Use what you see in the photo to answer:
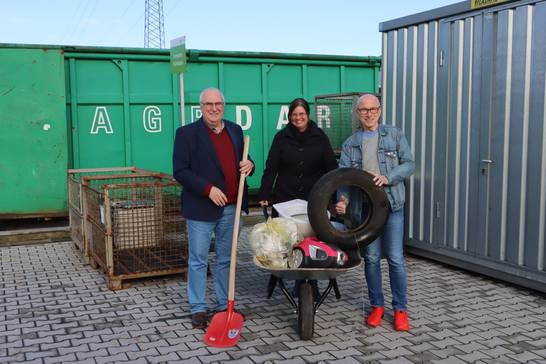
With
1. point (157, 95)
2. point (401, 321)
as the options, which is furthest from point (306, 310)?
point (157, 95)

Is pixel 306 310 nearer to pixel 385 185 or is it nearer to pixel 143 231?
pixel 385 185

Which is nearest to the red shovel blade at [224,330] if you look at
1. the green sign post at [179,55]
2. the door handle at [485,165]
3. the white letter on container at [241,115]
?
the door handle at [485,165]

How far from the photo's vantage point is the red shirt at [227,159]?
4.73m

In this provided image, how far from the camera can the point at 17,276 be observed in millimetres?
6594

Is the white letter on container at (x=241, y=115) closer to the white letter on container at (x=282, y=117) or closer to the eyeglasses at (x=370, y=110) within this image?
the white letter on container at (x=282, y=117)

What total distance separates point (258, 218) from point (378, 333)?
4889 mm

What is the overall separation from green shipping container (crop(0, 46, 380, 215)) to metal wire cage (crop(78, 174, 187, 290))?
1.89 metres

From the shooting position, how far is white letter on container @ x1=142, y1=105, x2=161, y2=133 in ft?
29.8

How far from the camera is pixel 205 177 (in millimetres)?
4684

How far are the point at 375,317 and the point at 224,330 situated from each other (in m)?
1.28

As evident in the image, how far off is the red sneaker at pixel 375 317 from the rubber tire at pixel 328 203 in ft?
2.30

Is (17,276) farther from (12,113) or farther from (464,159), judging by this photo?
(464,159)

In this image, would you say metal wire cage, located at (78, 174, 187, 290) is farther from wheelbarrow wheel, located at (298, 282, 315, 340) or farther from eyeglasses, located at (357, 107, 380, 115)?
eyeglasses, located at (357, 107, 380, 115)

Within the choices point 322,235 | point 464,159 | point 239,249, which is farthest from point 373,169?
point 239,249
